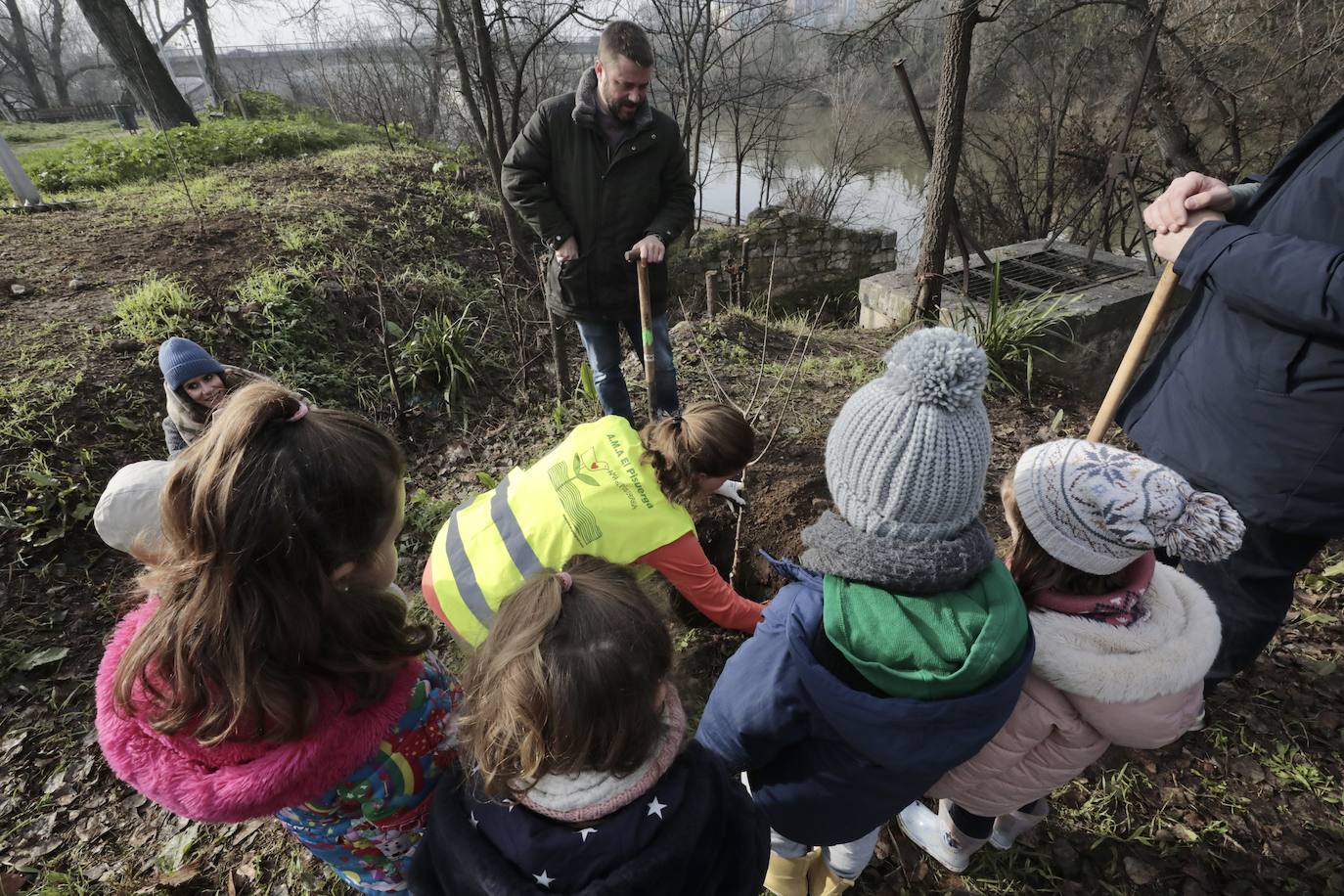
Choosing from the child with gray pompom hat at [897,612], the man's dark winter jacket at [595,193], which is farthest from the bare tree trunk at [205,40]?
the child with gray pompom hat at [897,612]

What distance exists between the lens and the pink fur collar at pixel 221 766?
3.31 feet

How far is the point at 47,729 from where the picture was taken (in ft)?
7.50

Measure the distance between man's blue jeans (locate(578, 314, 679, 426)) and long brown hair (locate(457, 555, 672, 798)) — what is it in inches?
85.4

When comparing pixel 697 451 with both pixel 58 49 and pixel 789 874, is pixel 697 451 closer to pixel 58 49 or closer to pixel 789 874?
pixel 789 874

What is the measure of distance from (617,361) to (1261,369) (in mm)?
2487

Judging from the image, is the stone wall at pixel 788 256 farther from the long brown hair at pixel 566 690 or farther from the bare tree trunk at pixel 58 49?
the bare tree trunk at pixel 58 49

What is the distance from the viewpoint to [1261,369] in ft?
5.18

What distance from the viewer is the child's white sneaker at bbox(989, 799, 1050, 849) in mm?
1718

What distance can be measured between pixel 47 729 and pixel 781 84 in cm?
1326

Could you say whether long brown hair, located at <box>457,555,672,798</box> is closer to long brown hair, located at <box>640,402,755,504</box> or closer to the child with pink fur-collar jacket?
the child with pink fur-collar jacket

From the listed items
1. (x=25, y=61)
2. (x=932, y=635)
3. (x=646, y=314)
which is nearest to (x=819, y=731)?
(x=932, y=635)

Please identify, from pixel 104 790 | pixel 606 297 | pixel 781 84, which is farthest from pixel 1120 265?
pixel 781 84

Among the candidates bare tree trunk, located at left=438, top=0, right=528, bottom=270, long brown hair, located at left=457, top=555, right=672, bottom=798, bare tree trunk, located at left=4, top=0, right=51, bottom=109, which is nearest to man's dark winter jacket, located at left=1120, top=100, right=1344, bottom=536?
long brown hair, located at left=457, top=555, right=672, bottom=798

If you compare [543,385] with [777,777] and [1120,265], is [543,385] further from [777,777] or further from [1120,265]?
[1120,265]
